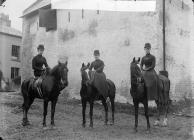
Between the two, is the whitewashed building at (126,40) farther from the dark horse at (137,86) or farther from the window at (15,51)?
the window at (15,51)

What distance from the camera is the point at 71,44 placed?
65.2ft

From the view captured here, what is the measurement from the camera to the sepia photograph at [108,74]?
33.1 ft

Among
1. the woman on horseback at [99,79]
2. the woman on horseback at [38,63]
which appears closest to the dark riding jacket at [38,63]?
the woman on horseback at [38,63]

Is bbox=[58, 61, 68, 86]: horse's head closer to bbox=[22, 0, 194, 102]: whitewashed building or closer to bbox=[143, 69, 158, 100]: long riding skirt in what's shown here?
bbox=[143, 69, 158, 100]: long riding skirt

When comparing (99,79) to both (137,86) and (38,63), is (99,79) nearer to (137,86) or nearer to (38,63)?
(137,86)

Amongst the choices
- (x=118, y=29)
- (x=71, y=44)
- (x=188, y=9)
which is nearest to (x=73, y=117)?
(x=118, y=29)

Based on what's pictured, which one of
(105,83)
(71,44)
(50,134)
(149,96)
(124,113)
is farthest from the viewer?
(71,44)

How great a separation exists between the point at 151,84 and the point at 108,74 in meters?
6.92

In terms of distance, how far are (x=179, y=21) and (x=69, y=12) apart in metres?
6.25

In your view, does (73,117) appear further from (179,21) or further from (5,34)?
(5,34)

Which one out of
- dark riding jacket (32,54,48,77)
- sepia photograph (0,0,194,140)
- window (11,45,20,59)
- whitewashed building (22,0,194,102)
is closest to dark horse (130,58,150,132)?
sepia photograph (0,0,194,140)

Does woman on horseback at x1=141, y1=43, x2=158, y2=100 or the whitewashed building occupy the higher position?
the whitewashed building

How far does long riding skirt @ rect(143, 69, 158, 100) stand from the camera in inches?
415

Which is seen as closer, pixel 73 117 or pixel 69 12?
pixel 73 117
